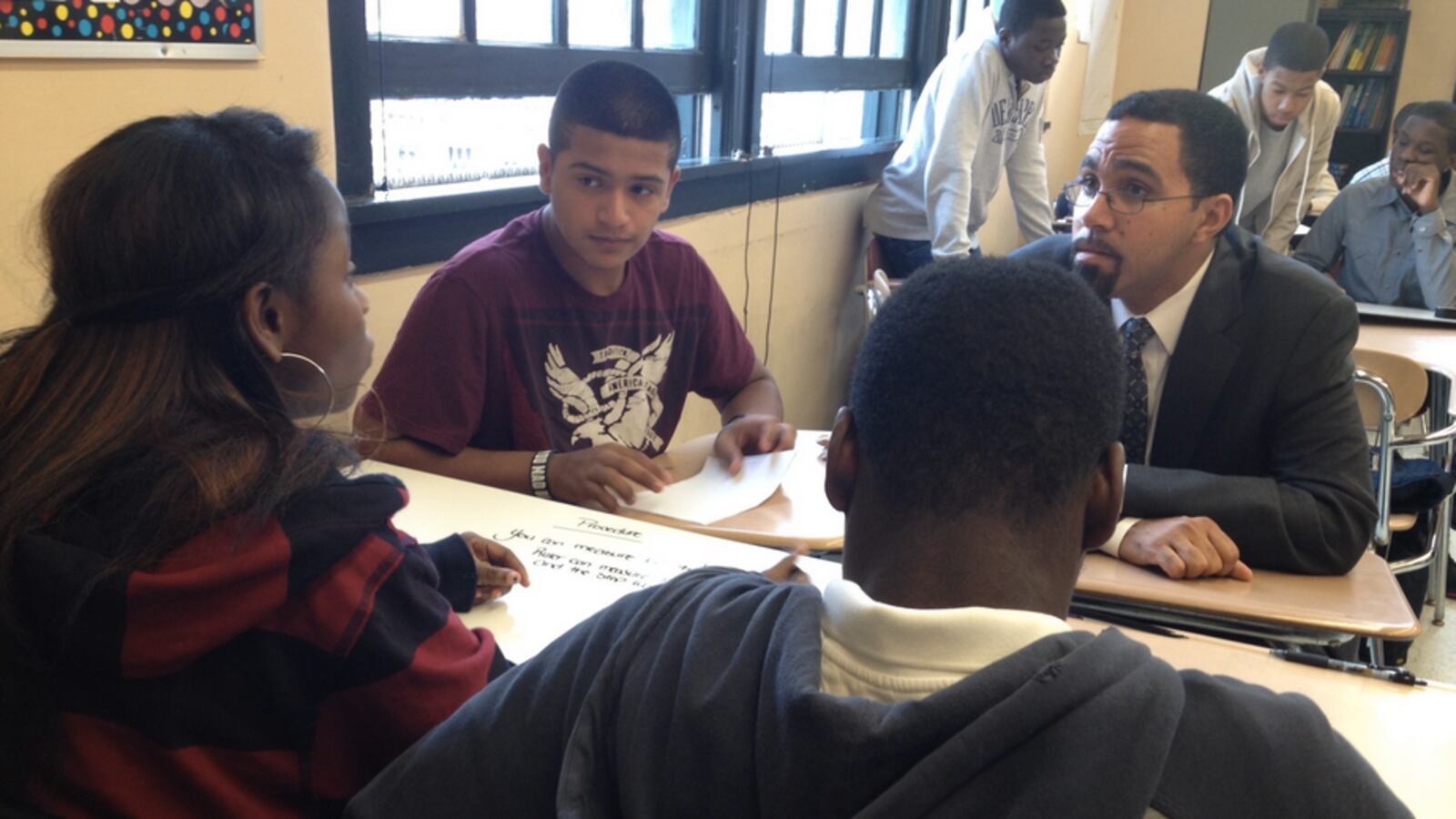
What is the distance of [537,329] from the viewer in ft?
5.92

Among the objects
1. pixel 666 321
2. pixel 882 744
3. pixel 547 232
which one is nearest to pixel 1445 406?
pixel 666 321

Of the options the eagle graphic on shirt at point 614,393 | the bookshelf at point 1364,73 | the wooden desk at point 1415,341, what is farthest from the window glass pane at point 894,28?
the bookshelf at point 1364,73

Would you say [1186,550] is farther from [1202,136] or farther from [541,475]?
[541,475]

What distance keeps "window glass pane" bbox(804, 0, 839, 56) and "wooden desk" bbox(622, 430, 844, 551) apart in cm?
215

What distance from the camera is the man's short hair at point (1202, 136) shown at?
1.81 meters

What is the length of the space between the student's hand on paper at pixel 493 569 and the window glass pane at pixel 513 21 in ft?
4.28

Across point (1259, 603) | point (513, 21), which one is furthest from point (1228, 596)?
point (513, 21)

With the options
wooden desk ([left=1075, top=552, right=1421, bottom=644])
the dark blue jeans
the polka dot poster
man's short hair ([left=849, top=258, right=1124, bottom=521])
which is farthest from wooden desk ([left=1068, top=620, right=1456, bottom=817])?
the dark blue jeans

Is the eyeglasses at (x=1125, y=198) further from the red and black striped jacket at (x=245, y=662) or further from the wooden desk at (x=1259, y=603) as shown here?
the red and black striped jacket at (x=245, y=662)

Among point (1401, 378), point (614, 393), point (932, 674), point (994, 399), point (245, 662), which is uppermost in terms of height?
point (994, 399)

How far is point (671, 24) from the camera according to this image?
2.95 metres

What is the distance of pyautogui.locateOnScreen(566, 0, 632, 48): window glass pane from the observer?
2504 mm

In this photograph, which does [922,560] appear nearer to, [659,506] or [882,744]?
[882,744]

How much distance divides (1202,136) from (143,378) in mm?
1624
